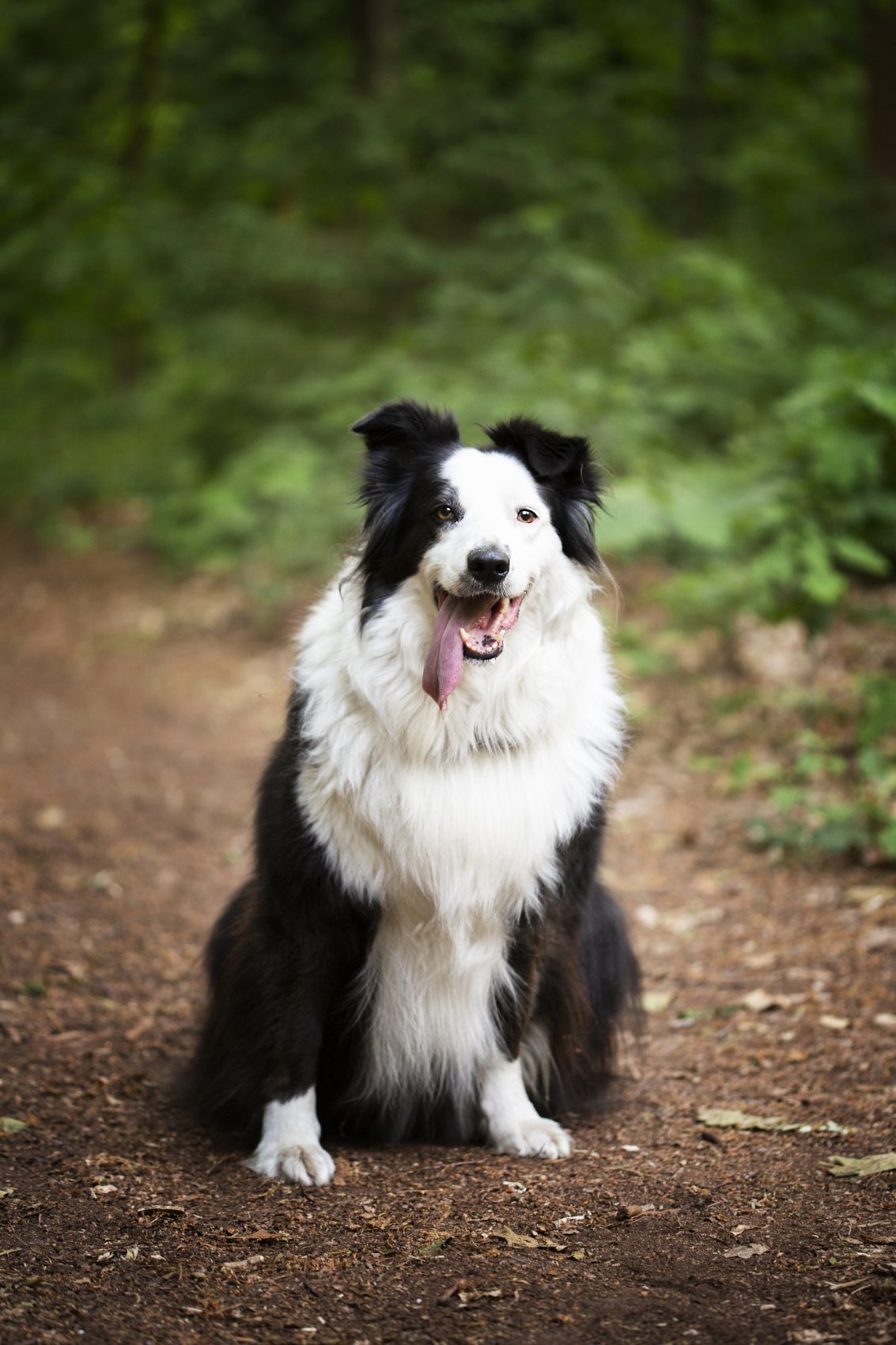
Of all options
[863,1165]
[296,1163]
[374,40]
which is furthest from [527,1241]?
[374,40]

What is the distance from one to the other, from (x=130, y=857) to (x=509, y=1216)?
3.39 metres

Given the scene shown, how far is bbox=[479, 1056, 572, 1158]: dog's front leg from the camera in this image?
10.6 feet

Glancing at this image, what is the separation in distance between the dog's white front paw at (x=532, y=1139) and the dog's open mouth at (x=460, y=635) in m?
1.22

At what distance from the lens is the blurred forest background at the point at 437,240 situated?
931 cm

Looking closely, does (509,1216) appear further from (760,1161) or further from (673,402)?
(673,402)

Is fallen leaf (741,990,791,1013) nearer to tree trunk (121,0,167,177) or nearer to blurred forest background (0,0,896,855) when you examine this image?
blurred forest background (0,0,896,855)

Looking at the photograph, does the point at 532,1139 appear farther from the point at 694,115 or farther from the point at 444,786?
the point at 694,115

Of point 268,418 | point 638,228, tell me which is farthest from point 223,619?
point 638,228

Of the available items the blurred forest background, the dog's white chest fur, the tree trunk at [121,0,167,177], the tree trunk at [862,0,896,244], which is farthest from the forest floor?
the tree trunk at [121,0,167,177]

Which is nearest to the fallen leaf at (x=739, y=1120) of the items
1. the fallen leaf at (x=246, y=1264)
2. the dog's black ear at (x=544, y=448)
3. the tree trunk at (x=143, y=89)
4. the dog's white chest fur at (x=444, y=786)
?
the dog's white chest fur at (x=444, y=786)

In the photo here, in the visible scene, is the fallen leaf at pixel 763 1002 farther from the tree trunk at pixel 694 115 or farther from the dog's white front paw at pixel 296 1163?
the tree trunk at pixel 694 115

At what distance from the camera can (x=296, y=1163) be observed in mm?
3062

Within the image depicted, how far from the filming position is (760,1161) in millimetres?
3123

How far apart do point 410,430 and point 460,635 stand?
643 mm
